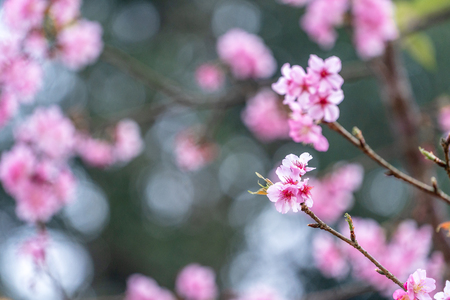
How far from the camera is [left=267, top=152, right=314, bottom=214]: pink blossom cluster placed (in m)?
0.48

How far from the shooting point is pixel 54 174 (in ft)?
4.33

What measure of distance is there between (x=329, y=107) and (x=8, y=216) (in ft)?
20.3

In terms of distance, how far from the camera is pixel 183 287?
1789mm

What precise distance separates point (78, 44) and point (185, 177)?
14.7 feet

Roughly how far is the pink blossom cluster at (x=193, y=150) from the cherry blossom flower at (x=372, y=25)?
0.73 m

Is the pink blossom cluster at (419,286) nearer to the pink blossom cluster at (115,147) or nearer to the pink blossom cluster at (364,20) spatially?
the pink blossom cluster at (364,20)

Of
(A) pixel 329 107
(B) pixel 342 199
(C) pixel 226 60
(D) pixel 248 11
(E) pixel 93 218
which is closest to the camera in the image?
(A) pixel 329 107

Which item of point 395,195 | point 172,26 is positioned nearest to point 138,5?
point 172,26

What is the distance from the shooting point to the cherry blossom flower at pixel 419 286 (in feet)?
1.39

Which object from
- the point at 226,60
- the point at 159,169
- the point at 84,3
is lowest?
the point at 159,169

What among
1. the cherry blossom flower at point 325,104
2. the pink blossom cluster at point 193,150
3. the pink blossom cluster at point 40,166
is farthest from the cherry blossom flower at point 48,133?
the cherry blossom flower at point 325,104

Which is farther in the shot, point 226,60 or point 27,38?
point 226,60

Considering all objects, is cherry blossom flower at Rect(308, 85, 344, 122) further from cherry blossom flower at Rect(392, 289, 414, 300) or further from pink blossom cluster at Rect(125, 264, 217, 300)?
pink blossom cluster at Rect(125, 264, 217, 300)

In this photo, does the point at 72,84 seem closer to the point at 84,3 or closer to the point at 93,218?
the point at 84,3
